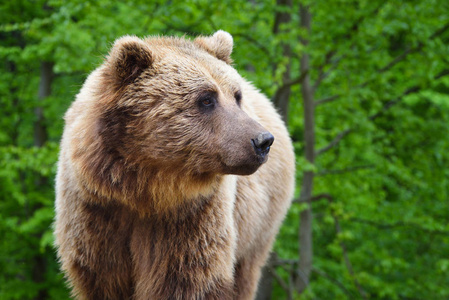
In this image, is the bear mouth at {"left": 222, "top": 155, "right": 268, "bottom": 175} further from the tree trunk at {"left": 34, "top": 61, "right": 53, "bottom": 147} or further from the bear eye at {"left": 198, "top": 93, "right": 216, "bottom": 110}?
the tree trunk at {"left": 34, "top": 61, "right": 53, "bottom": 147}

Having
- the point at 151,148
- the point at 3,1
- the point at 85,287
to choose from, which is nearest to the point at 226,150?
the point at 151,148

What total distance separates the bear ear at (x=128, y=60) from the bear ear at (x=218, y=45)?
60 cm

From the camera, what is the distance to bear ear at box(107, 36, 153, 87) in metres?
3.49

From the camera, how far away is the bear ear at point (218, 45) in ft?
13.2

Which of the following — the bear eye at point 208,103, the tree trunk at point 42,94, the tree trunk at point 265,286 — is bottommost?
the tree trunk at point 265,286

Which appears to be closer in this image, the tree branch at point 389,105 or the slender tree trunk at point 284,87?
the slender tree trunk at point 284,87

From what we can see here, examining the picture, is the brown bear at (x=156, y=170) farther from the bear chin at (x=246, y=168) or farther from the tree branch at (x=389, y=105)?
the tree branch at (x=389, y=105)

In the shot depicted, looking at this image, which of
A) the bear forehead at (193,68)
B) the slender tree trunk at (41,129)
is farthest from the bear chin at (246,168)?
the slender tree trunk at (41,129)

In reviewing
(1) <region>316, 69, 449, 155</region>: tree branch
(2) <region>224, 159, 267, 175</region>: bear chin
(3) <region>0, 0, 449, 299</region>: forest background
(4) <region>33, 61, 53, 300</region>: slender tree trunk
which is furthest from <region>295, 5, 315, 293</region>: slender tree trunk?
(2) <region>224, 159, 267, 175</region>: bear chin

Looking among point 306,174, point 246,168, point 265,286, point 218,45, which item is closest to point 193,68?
point 218,45

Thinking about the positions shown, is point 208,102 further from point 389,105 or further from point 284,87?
point 389,105

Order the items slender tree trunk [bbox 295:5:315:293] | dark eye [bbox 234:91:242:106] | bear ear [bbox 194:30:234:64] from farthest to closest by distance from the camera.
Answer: slender tree trunk [bbox 295:5:315:293] → bear ear [bbox 194:30:234:64] → dark eye [bbox 234:91:242:106]

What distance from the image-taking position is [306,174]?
11.6 meters

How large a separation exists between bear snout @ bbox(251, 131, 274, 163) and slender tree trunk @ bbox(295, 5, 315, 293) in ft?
24.8
